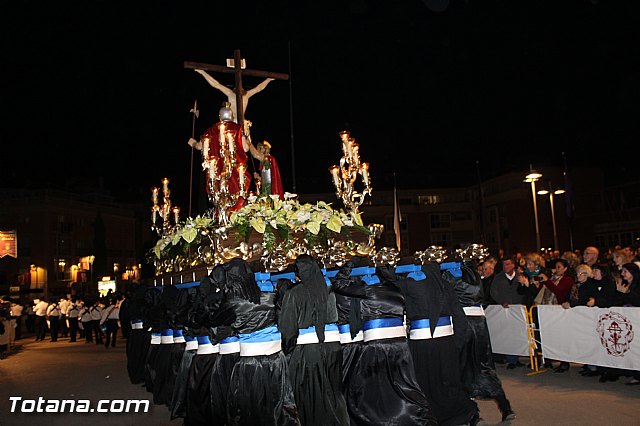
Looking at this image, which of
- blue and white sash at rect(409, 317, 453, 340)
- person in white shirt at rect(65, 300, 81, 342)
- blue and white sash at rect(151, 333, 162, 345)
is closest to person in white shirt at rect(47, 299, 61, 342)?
person in white shirt at rect(65, 300, 81, 342)

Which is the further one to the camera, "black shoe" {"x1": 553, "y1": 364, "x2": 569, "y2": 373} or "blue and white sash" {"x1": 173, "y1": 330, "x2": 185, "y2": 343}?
"black shoe" {"x1": 553, "y1": 364, "x2": 569, "y2": 373}

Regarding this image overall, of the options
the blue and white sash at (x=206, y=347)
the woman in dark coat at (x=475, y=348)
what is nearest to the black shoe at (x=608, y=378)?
the woman in dark coat at (x=475, y=348)

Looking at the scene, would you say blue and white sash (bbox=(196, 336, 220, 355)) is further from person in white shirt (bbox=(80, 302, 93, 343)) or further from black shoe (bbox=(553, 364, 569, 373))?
person in white shirt (bbox=(80, 302, 93, 343))

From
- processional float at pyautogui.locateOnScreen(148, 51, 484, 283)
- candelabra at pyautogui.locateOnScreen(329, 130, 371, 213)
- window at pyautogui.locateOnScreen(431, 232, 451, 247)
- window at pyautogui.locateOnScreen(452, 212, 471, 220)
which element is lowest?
processional float at pyautogui.locateOnScreen(148, 51, 484, 283)

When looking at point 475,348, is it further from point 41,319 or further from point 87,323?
point 41,319

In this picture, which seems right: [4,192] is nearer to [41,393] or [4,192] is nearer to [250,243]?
[41,393]

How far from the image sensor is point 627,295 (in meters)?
8.44

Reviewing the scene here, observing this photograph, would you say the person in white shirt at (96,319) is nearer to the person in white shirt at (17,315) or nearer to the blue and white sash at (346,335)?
the person in white shirt at (17,315)

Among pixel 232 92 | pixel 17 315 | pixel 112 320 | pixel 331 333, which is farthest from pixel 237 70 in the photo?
pixel 17 315

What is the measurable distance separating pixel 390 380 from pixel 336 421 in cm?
70

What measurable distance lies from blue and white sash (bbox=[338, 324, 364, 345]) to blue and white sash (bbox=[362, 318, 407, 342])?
7.0 inches

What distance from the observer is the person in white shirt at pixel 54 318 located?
22.6m

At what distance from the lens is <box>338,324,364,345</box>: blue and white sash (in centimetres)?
618

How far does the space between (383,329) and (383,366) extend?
1.22 ft
